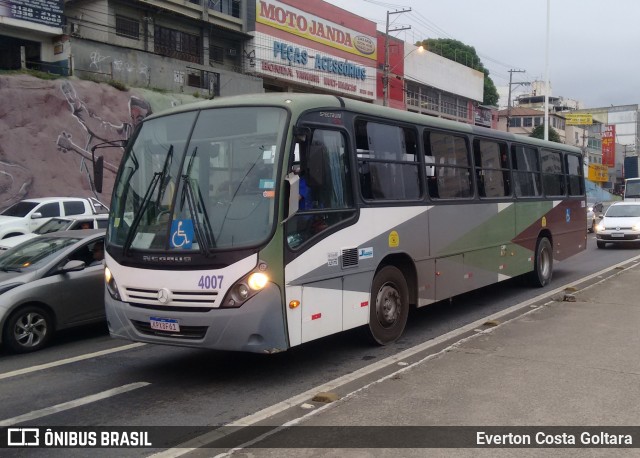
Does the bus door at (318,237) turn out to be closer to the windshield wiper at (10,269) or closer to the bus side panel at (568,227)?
the windshield wiper at (10,269)

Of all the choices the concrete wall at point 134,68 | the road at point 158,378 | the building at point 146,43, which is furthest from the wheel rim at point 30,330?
the concrete wall at point 134,68

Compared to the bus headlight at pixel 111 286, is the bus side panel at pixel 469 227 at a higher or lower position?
higher

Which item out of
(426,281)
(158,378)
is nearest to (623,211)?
(426,281)

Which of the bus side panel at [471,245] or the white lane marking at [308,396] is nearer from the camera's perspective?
the white lane marking at [308,396]

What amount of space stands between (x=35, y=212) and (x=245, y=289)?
13.9 meters

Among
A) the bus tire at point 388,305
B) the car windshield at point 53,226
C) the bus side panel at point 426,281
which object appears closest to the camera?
the bus tire at point 388,305

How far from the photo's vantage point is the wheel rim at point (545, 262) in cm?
1254

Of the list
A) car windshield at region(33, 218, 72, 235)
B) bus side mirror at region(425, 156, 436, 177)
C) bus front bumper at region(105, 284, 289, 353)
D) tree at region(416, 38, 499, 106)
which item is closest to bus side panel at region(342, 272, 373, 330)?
bus front bumper at region(105, 284, 289, 353)

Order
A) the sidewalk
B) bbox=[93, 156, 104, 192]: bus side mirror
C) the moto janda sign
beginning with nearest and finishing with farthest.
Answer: the sidewalk
bbox=[93, 156, 104, 192]: bus side mirror
the moto janda sign

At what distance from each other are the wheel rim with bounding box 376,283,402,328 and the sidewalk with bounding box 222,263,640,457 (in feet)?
2.87

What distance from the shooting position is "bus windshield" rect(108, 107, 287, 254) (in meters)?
5.90

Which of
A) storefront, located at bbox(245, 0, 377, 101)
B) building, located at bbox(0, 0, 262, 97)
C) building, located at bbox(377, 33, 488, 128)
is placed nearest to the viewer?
building, located at bbox(0, 0, 262, 97)

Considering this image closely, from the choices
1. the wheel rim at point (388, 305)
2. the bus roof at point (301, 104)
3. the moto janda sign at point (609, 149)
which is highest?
the moto janda sign at point (609, 149)

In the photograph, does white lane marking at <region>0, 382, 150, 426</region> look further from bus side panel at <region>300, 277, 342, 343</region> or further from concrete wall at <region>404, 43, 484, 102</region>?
concrete wall at <region>404, 43, 484, 102</region>
